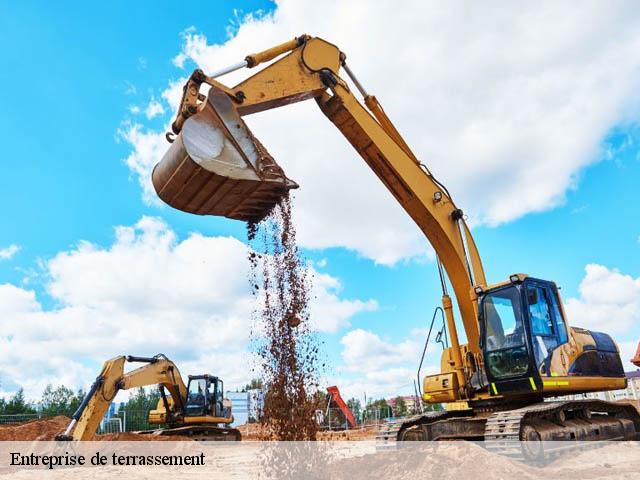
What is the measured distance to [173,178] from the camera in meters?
6.82

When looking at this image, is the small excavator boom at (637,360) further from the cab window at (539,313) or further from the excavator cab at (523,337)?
the cab window at (539,313)

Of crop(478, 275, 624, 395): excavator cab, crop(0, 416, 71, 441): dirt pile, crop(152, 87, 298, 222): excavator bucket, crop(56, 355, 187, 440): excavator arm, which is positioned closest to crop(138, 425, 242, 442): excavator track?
crop(56, 355, 187, 440): excavator arm

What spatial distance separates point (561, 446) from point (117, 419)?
67.4 feet

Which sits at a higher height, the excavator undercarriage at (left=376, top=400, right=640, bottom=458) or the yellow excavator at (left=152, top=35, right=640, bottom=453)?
the yellow excavator at (left=152, top=35, right=640, bottom=453)

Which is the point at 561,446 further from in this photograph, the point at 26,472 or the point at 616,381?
the point at 26,472

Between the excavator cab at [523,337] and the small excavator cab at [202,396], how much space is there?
1108cm

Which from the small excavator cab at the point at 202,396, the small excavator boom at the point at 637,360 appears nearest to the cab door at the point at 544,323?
the small excavator boom at the point at 637,360

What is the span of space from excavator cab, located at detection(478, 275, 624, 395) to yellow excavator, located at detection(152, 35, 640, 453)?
1cm

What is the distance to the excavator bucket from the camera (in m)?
6.63

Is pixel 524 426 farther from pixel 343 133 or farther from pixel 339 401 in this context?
pixel 339 401

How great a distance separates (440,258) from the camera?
872 centimetres

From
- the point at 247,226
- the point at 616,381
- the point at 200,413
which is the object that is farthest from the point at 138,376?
the point at 616,381

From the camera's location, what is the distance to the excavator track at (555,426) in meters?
6.83

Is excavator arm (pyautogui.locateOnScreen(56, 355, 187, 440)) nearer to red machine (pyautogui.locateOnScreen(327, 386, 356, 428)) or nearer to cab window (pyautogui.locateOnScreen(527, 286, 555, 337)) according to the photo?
cab window (pyautogui.locateOnScreen(527, 286, 555, 337))
